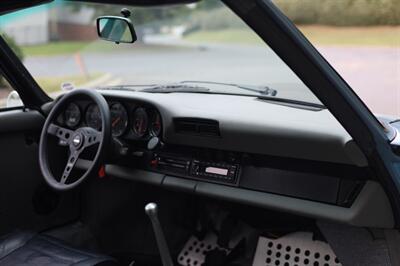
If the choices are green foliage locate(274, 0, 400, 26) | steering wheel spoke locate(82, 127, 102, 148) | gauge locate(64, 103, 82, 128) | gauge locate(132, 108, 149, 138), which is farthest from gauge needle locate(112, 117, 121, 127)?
green foliage locate(274, 0, 400, 26)

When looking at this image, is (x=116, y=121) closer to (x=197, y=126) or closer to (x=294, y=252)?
(x=197, y=126)

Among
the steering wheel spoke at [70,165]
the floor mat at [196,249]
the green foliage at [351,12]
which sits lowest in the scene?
the floor mat at [196,249]

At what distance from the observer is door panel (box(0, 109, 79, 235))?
10.3 ft

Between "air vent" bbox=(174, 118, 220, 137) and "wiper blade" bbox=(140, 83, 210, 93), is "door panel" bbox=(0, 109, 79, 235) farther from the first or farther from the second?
"air vent" bbox=(174, 118, 220, 137)

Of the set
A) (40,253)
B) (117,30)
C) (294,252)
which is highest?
(117,30)

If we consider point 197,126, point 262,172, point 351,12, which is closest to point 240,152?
point 262,172

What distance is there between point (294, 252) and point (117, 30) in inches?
61.1

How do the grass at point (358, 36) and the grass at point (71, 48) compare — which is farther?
the grass at point (71, 48)

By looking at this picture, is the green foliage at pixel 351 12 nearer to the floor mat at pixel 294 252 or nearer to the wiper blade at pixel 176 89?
the wiper blade at pixel 176 89

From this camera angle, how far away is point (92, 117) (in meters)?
3.02

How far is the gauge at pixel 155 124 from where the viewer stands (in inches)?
117

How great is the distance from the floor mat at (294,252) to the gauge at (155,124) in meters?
0.88

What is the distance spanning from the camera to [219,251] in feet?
10.6

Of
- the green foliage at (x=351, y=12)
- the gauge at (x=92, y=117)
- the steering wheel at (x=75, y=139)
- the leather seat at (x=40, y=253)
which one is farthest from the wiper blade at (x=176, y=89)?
the leather seat at (x=40, y=253)
